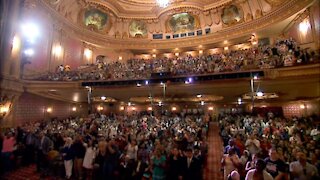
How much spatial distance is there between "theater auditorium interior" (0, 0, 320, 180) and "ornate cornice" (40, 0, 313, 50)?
10cm

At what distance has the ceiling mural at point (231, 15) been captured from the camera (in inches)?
733

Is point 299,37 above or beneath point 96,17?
beneath

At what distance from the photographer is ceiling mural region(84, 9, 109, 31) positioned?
19578mm

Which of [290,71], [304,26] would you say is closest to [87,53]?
[290,71]

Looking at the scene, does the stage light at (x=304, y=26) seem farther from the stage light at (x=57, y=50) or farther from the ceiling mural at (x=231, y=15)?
the stage light at (x=57, y=50)

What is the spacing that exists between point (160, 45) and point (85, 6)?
863 cm

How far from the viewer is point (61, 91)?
12.6 meters

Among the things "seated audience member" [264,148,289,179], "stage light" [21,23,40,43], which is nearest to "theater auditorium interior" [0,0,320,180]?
"seated audience member" [264,148,289,179]

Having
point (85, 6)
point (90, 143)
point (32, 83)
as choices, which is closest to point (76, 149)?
point (90, 143)

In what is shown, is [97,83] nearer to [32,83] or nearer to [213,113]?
[32,83]

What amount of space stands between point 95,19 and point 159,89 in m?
12.8

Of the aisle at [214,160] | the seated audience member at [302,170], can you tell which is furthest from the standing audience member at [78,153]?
the seated audience member at [302,170]

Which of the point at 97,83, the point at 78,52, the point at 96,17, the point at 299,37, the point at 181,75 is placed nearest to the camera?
the point at 181,75

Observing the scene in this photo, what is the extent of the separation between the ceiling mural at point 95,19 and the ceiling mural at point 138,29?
2966 mm
